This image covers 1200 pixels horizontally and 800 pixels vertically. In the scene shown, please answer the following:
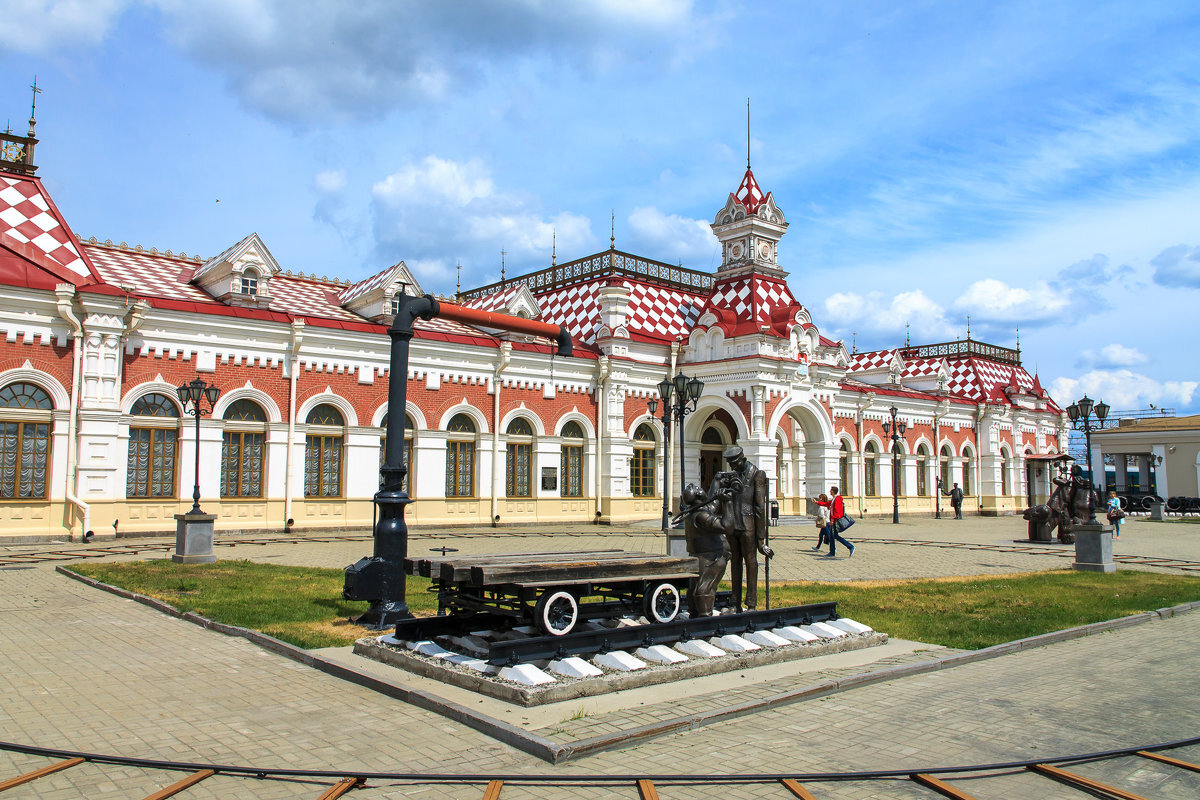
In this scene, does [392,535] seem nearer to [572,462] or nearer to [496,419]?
[496,419]

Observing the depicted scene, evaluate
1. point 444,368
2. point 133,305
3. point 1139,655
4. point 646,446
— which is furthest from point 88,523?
point 1139,655


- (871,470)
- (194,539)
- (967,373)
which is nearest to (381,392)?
(194,539)

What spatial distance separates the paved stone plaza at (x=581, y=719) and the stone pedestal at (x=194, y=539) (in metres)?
4.90

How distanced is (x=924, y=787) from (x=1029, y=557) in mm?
16171

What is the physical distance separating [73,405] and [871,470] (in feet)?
96.1

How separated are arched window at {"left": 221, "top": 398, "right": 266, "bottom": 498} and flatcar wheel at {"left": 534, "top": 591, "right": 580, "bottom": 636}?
15.8 metres

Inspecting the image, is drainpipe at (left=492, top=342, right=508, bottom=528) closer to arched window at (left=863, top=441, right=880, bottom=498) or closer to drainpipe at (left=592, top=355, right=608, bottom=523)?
drainpipe at (left=592, top=355, right=608, bottom=523)

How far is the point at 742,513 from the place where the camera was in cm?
888

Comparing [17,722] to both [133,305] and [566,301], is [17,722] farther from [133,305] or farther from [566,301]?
[566,301]

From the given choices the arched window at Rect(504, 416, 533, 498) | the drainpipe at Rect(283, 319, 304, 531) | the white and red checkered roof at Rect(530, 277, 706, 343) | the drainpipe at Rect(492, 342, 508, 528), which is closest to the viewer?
the drainpipe at Rect(283, 319, 304, 531)

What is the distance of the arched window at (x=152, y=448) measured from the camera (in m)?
19.5

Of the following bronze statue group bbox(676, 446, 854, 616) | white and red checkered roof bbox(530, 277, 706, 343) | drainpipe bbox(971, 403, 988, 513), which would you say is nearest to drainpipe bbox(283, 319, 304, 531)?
white and red checkered roof bbox(530, 277, 706, 343)

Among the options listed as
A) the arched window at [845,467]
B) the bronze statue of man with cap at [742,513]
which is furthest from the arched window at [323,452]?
the arched window at [845,467]

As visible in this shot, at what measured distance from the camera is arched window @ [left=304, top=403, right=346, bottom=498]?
22281 millimetres
